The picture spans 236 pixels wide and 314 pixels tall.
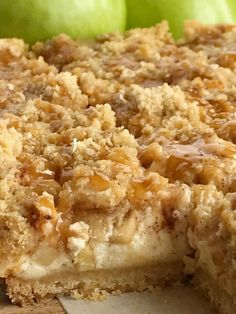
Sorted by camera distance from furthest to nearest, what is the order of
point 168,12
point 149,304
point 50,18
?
1. point 168,12
2. point 50,18
3. point 149,304

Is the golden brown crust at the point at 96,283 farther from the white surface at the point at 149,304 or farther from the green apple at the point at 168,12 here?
the green apple at the point at 168,12

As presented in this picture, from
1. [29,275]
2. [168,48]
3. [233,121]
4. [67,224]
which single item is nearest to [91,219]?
[67,224]

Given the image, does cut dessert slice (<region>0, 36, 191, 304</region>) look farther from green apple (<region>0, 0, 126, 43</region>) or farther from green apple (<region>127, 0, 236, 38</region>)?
green apple (<region>127, 0, 236, 38</region>)

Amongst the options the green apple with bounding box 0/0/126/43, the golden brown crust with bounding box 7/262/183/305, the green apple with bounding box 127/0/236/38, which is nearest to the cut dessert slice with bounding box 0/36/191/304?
the golden brown crust with bounding box 7/262/183/305

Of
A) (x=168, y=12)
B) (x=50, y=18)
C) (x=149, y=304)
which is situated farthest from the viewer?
(x=168, y=12)

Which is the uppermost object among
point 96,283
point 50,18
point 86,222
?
point 50,18

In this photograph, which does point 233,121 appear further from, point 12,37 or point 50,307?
point 12,37

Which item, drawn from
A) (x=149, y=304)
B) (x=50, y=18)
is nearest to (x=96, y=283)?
(x=149, y=304)

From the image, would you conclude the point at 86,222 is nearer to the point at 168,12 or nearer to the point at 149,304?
the point at 149,304
